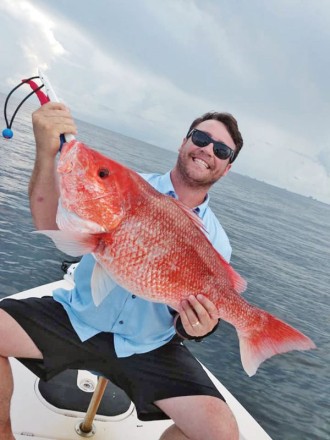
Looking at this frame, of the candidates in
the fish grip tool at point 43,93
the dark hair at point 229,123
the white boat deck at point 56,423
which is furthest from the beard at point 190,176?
the white boat deck at point 56,423

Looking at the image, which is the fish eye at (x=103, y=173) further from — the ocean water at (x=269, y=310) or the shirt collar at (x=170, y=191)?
the ocean water at (x=269, y=310)

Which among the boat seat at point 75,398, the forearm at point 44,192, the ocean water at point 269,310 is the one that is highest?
the forearm at point 44,192

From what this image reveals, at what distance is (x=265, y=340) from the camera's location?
2.57 metres

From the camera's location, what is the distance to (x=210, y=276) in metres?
2.51

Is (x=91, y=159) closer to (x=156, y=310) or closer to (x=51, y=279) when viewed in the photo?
(x=156, y=310)

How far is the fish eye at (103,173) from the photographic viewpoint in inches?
86.4

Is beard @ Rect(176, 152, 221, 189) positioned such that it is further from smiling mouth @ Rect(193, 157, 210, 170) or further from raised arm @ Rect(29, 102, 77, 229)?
raised arm @ Rect(29, 102, 77, 229)

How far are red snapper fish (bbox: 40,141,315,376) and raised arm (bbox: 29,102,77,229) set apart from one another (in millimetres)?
325

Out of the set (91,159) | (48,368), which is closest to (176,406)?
(48,368)

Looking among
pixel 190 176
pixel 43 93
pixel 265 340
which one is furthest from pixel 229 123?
pixel 265 340

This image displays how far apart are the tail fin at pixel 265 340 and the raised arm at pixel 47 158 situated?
166 cm

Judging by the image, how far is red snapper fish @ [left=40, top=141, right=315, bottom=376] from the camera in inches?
85.7

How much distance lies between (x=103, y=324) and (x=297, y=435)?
604 centimetres

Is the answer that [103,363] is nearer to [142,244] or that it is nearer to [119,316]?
[119,316]
